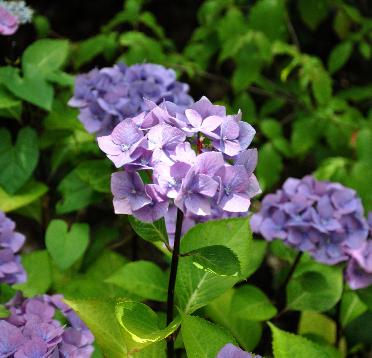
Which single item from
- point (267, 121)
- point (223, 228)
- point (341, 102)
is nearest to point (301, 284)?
point (223, 228)

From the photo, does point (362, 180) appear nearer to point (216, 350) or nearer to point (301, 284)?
point (301, 284)

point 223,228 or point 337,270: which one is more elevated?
point 223,228

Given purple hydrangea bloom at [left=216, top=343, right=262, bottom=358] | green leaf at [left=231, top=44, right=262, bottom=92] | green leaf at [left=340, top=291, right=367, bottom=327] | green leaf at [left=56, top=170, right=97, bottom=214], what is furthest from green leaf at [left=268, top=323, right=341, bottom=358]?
green leaf at [left=231, top=44, right=262, bottom=92]

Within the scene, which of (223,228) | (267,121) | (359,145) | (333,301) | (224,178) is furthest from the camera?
(267,121)

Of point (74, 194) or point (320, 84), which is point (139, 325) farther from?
point (320, 84)

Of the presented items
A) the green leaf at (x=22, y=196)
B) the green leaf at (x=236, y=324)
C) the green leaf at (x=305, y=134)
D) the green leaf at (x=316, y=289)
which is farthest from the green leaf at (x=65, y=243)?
the green leaf at (x=305, y=134)

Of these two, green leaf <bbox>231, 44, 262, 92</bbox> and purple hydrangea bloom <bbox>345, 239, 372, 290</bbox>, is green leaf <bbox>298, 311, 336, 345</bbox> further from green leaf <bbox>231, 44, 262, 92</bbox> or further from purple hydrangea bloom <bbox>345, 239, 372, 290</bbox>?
green leaf <bbox>231, 44, 262, 92</bbox>

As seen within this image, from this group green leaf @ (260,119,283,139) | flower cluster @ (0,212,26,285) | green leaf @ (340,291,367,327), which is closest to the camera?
flower cluster @ (0,212,26,285)
